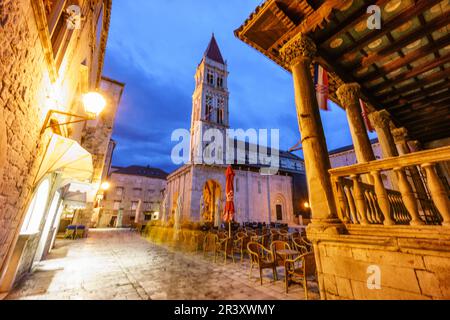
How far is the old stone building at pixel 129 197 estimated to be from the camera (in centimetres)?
3375

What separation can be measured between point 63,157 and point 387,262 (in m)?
6.73

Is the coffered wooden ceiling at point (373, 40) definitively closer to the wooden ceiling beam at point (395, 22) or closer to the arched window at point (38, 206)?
the wooden ceiling beam at point (395, 22)

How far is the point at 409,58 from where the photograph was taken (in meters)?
4.96

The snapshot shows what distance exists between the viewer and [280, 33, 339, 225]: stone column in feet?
10.8

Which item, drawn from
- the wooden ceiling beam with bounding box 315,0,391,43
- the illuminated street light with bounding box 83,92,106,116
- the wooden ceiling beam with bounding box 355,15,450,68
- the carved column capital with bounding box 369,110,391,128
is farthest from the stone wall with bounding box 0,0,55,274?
the carved column capital with bounding box 369,110,391,128

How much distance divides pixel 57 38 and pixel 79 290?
557 centimetres

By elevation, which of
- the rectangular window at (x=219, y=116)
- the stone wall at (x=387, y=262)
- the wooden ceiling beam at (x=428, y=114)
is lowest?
the stone wall at (x=387, y=262)

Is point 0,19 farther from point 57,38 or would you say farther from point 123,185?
point 123,185

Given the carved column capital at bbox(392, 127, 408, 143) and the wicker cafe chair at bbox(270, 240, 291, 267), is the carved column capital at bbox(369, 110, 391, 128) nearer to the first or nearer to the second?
the carved column capital at bbox(392, 127, 408, 143)

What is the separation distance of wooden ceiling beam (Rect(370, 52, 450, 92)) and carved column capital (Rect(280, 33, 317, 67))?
355cm

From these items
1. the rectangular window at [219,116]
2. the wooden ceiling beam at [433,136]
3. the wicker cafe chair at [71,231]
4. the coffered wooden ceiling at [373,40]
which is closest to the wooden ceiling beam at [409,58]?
the coffered wooden ceiling at [373,40]

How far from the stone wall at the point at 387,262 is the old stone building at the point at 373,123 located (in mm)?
11

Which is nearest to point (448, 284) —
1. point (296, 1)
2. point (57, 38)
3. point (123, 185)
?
point (296, 1)

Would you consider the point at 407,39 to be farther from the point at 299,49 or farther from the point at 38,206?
the point at 38,206
